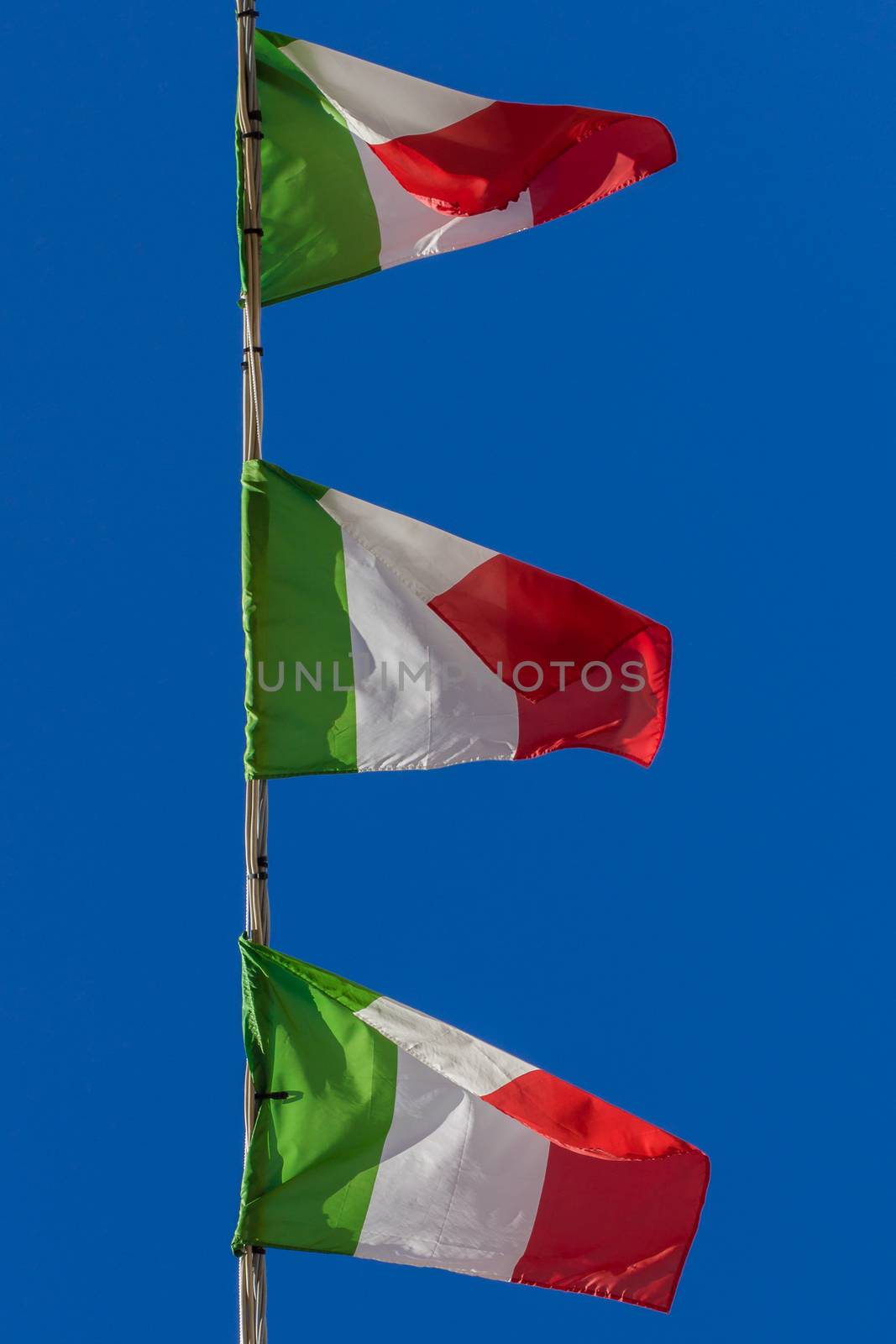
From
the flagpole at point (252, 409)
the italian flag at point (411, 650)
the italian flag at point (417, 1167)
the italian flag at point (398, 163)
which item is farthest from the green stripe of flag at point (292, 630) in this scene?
the italian flag at point (398, 163)

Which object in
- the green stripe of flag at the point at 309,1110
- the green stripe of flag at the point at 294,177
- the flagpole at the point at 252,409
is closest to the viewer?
the green stripe of flag at the point at 309,1110

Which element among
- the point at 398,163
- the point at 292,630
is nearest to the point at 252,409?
the point at 292,630

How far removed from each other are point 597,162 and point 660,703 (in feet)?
10.8

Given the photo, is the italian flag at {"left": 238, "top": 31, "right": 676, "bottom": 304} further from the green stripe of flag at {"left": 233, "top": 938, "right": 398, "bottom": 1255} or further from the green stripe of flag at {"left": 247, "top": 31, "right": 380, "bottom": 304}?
the green stripe of flag at {"left": 233, "top": 938, "right": 398, "bottom": 1255}

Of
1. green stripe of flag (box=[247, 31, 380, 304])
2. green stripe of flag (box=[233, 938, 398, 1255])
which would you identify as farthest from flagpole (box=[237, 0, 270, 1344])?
green stripe of flag (box=[233, 938, 398, 1255])

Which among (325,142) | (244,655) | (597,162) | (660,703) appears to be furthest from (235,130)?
(660,703)

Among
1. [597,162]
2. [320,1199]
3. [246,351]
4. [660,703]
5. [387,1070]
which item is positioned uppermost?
[597,162]

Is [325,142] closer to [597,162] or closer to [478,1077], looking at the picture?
[597,162]

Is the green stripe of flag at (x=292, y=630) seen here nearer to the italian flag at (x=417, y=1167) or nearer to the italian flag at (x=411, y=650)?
the italian flag at (x=411, y=650)

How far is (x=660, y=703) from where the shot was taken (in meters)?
10.5

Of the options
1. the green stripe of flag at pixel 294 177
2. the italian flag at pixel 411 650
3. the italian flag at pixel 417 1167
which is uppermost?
the green stripe of flag at pixel 294 177

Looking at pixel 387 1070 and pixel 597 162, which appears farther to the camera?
A: pixel 597 162

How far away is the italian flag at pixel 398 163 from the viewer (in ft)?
34.9

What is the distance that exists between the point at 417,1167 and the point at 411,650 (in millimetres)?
2851
